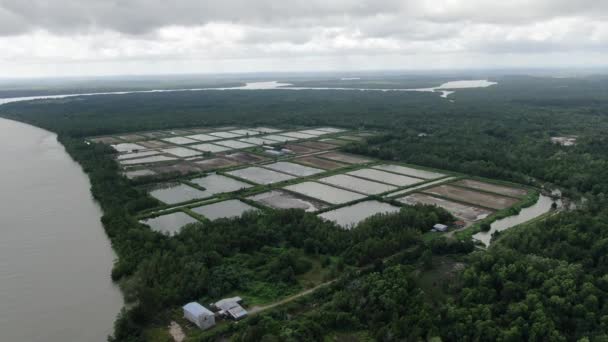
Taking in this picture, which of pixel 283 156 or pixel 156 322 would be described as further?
pixel 283 156

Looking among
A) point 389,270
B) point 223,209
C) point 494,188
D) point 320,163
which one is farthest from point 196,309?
point 320,163

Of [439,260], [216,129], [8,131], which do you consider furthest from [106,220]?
[8,131]

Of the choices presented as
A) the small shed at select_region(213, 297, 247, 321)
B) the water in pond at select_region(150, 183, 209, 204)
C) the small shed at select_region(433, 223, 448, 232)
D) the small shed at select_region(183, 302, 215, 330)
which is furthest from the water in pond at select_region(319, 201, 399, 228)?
the small shed at select_region(183, 302, 215, 330)

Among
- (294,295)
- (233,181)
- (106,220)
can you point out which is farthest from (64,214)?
(294,295)

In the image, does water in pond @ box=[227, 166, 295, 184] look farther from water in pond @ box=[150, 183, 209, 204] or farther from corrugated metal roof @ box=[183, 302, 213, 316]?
corrugated metal roof @ box=[183, 302, 213, 316]

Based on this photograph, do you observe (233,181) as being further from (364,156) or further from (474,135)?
(474,135)

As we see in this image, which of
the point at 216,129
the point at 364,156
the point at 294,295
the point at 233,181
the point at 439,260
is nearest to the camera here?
the point at 294,295

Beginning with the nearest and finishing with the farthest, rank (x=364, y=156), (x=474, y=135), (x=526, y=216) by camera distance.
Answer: (x=526, y=216)
(x=364, y=156)
(x=474, y=135)
